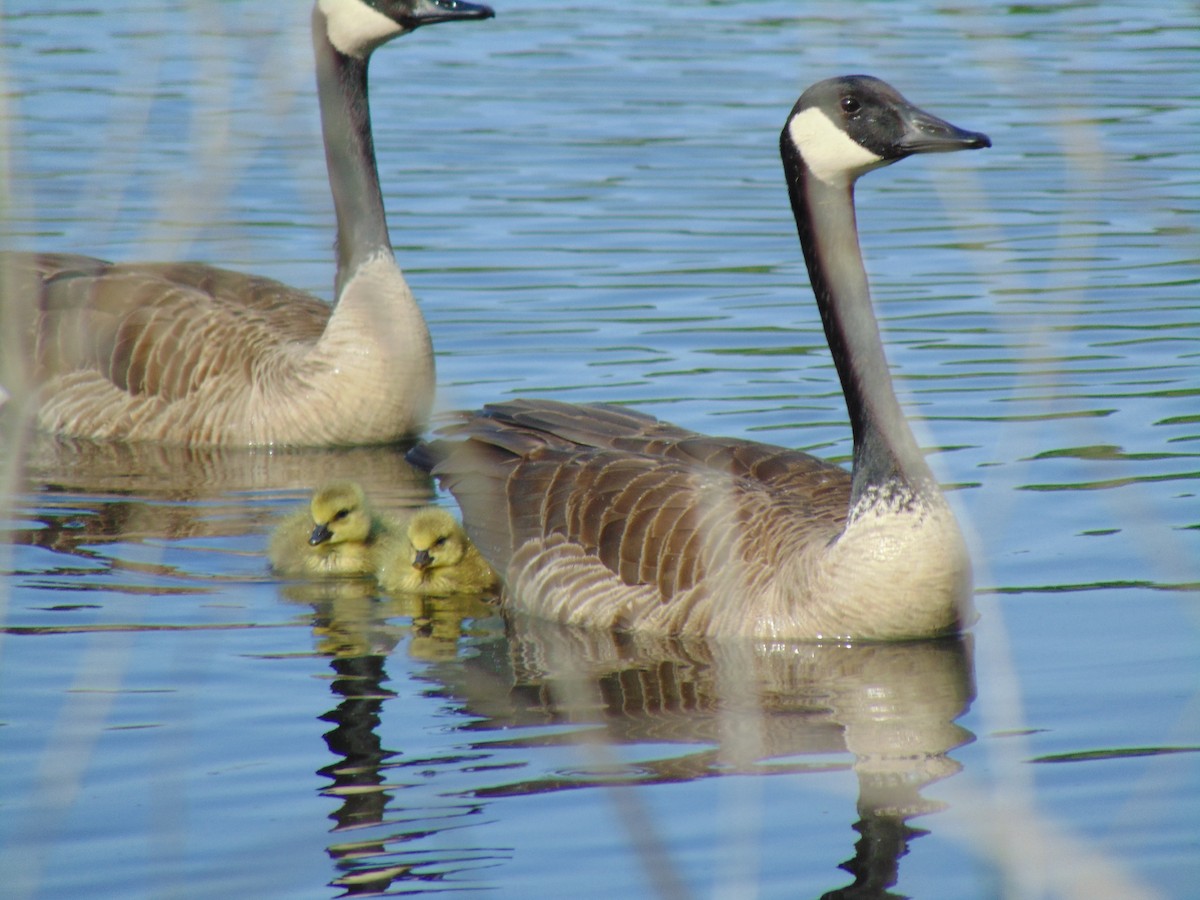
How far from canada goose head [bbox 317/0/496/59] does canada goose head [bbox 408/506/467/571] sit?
336 centimetres

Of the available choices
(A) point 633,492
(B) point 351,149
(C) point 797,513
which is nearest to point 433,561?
(A) point 633,492

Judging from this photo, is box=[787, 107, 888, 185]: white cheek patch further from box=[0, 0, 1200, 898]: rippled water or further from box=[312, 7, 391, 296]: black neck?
box=[312, 7, 391, 296]: black neck

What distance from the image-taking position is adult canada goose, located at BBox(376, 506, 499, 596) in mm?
8867

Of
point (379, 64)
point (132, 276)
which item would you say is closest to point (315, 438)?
point (132, 276)

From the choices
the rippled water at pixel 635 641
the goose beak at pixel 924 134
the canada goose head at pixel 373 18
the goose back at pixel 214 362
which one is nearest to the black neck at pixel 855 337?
the goose beak at pixel 924 134

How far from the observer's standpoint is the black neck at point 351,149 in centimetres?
1152

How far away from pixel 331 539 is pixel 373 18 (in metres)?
3.72

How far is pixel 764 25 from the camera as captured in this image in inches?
843

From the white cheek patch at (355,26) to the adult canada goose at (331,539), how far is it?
10.9ft

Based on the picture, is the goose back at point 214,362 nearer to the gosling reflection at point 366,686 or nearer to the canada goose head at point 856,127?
the gosling reflection at point 366,686

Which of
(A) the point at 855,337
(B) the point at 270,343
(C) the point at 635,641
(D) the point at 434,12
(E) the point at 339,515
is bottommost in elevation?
(C) the point at 635,641

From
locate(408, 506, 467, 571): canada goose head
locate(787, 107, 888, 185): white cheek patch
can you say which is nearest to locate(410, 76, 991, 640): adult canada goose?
locate(787, 107, 888, 185): white cheek patch

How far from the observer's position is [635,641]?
27.1 ft

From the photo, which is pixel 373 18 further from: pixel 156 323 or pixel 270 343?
pixel 156 323
